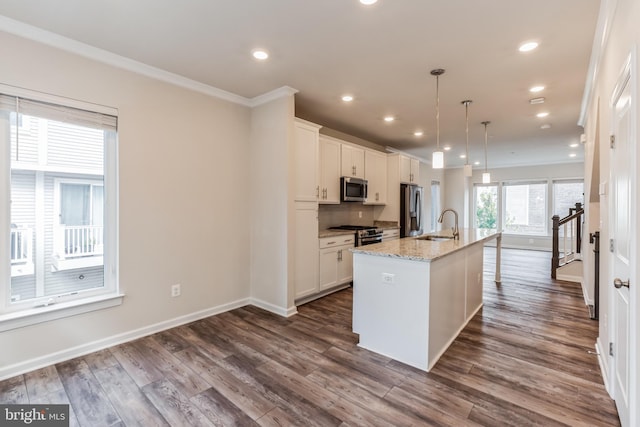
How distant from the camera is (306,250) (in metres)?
3.95

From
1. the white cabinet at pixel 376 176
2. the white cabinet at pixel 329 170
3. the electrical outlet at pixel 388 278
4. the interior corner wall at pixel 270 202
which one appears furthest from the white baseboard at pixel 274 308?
the white cabinet at pixel 376 176

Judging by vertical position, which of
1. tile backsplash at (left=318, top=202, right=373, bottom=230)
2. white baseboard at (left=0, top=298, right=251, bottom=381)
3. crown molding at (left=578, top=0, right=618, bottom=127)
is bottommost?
white baseboard at (left=0, top=298, right=251, bottom=381)

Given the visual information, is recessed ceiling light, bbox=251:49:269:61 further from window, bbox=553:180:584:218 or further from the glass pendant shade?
window, bbox=553:180:584:218

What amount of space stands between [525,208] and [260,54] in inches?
375

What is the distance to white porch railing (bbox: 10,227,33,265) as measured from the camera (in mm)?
2390

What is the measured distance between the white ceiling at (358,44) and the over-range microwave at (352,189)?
3.80ft

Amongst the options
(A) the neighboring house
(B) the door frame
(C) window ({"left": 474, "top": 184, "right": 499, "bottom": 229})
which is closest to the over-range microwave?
(A) the neighboring house

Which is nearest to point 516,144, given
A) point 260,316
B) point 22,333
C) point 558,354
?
point 558,354

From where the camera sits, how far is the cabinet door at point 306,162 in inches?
150

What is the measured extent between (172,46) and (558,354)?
429 centimetres

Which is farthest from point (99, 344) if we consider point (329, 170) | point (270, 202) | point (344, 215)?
point (344, 215)

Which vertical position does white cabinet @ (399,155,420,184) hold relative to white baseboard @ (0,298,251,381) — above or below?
above

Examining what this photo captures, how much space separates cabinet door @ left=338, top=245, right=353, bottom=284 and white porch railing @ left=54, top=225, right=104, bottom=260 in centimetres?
294

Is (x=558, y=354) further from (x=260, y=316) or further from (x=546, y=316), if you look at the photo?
(x=260, y=316)
